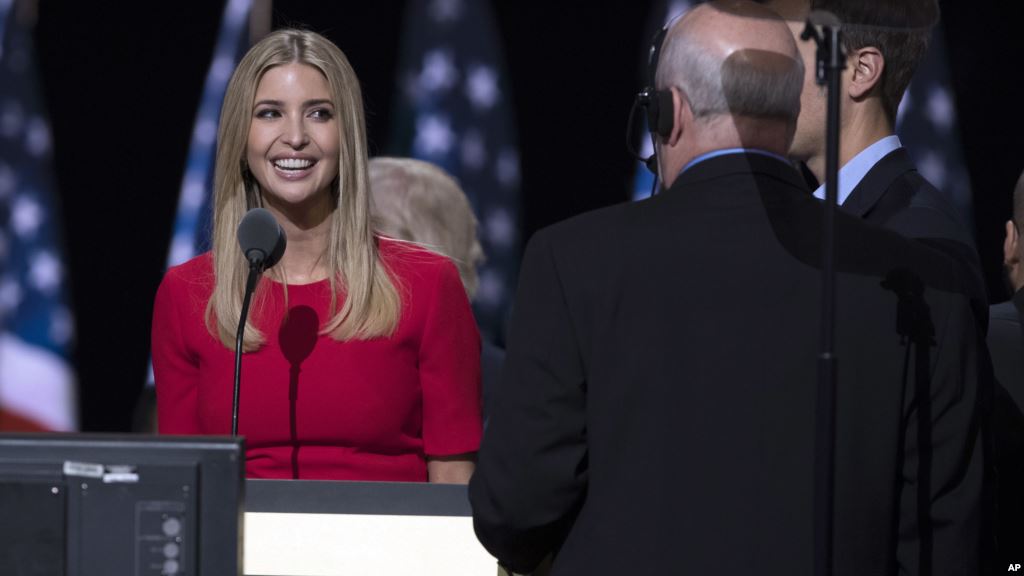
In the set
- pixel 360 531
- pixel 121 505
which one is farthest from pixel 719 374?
pixel 121 505

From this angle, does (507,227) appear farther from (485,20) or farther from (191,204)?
(191,204)

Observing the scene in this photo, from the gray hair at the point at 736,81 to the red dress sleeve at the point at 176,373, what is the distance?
1.08m

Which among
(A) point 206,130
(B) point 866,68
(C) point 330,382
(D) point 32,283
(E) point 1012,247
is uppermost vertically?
(A) point 206,130

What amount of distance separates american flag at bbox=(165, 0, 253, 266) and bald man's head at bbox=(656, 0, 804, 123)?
310 centimetres

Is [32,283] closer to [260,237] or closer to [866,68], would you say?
[260,237]

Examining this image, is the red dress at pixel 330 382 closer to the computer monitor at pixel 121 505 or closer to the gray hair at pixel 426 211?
the computer monitor at pixel 121 505

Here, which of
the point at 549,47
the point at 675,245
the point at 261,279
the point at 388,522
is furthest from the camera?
the point at 549,47

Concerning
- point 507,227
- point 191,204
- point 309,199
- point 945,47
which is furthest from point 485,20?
point 309,199

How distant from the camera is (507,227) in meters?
4.50

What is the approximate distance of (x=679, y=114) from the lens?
1623mm

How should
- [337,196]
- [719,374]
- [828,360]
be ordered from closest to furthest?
[828,360], [719,374], [337,196]

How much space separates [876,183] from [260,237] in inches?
36.6

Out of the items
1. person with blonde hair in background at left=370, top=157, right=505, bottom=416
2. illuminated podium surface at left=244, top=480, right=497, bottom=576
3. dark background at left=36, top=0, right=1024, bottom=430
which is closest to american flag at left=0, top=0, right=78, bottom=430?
dark background at left=36, top=0, right=1024, bottom=430

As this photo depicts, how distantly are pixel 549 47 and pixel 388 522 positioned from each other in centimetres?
296
